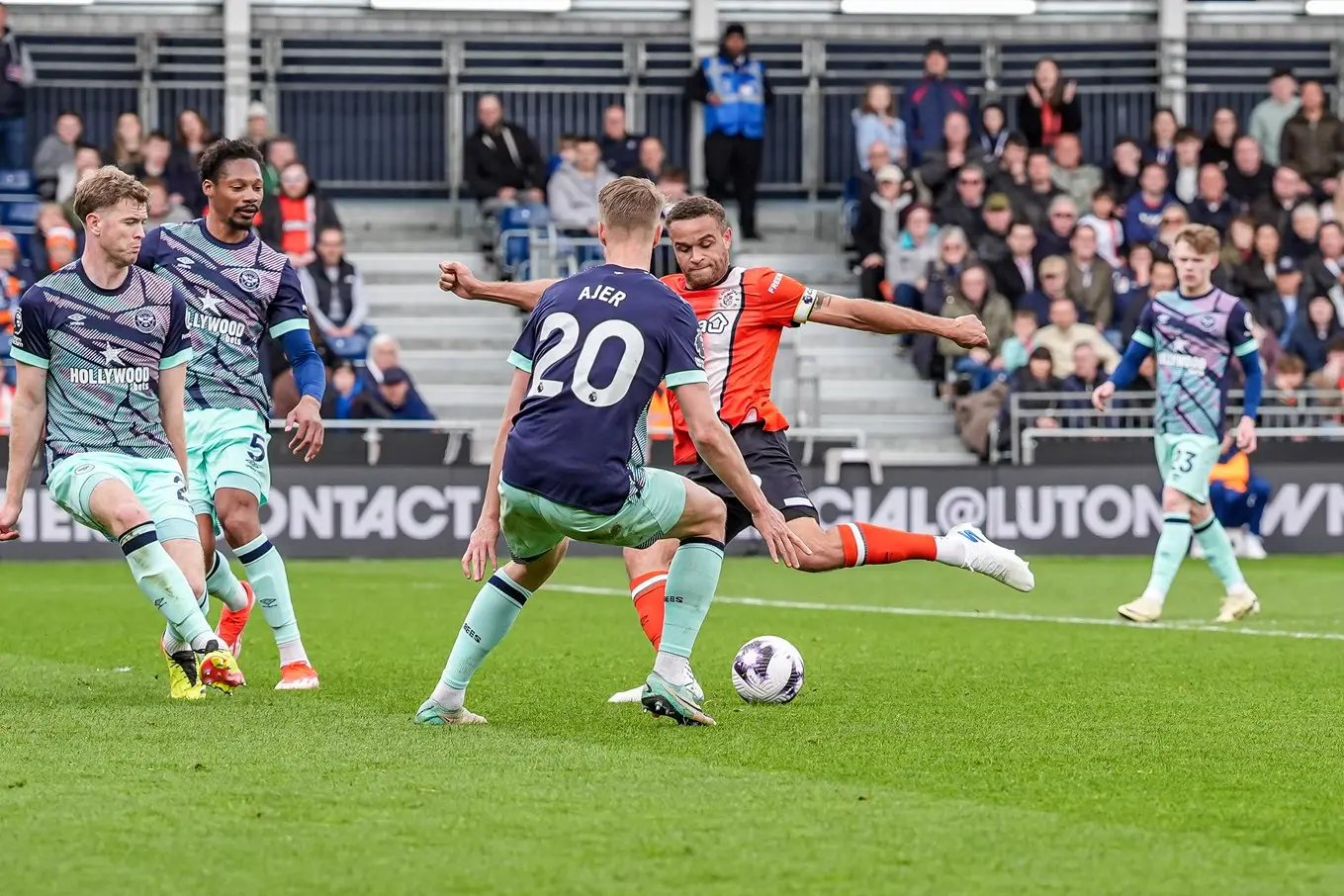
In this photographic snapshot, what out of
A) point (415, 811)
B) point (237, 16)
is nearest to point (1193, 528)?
point (415, 811)

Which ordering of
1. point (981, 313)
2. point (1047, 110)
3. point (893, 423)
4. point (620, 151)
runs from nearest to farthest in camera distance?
1. point (981, 313)
2. point (893, 423)
3. point (620, 151)
4. point (1047, 110)

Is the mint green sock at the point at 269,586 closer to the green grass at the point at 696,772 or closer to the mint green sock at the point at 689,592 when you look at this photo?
the green grass at the point at 696,772

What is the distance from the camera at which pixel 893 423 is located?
22.3 m

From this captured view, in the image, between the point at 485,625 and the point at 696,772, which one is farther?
the point at 485,625

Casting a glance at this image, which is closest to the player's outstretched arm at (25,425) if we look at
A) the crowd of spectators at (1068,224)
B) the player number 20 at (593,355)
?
the player number 20 at (593,355)

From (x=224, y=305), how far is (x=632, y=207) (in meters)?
2.52

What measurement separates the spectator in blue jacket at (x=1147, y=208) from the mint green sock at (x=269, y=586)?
15917 mm

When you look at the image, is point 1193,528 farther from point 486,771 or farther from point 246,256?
point 486,771

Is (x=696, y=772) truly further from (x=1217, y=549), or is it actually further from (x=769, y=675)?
(x=1217, y=549)

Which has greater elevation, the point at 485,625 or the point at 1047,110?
the point at 1047,110

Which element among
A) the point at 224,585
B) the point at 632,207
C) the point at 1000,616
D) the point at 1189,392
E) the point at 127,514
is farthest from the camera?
the point at 1000,616

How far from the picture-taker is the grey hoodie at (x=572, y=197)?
2317cm

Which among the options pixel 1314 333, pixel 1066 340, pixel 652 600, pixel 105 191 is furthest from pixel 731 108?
pixel 105 191

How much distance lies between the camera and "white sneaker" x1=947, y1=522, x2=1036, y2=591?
8539 millimetres
